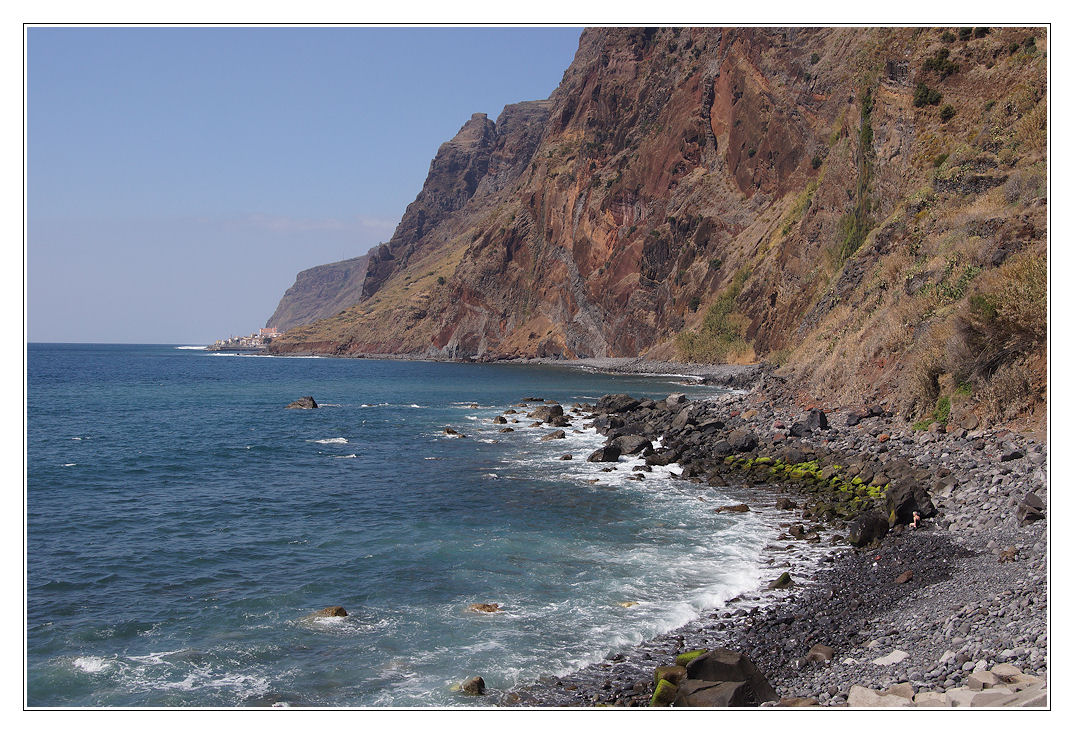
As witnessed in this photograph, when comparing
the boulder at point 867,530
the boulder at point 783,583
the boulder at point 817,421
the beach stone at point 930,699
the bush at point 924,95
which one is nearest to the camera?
the beach stone at point 930,699

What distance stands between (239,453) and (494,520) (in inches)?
760

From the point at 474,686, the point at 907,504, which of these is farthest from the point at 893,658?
the point at 907,504

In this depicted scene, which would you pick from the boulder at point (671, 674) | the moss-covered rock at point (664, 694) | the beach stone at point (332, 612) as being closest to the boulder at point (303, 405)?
the beach stone at point (332, 612)

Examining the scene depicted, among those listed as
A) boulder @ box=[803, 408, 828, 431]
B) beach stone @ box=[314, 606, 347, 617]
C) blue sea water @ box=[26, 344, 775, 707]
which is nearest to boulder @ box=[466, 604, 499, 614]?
blue sea water @ box=[26, 344, 775, 707]

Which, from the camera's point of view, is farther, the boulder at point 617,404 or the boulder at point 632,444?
the boulder at point 617,404

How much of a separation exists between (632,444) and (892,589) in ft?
64.0

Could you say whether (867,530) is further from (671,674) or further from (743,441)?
(743,441)

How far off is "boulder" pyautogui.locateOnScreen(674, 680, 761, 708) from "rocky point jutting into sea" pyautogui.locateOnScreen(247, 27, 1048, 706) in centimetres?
11

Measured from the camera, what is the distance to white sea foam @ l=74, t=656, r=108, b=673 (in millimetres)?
12344

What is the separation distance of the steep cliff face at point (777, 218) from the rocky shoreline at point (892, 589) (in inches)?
158

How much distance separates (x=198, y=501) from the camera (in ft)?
82.2

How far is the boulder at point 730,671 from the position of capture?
1002 centimetres

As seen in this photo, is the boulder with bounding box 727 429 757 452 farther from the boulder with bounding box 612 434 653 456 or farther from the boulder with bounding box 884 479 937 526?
the boulder with bounding box 884 479 937 526

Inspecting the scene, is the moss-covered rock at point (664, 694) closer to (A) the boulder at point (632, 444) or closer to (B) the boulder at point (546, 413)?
(A) the boulder at point (632, 444)
